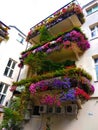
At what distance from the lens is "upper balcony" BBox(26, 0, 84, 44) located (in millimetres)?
13477

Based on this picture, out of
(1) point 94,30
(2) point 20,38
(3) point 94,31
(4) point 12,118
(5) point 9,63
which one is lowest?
(4) point 12,118

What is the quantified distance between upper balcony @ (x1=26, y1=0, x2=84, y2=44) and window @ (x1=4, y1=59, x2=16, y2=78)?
13.7 ft

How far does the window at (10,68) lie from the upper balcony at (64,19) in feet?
13.7

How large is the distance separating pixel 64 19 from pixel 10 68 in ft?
26.8

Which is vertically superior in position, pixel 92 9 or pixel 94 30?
pixel 92 9

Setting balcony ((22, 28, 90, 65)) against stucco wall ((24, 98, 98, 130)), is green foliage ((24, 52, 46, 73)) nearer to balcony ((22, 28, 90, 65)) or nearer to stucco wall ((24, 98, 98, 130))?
balcony ((22, 28, 90, 65))

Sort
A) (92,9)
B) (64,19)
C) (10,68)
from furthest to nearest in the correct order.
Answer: (10,68) → (92,9) → (64,19)

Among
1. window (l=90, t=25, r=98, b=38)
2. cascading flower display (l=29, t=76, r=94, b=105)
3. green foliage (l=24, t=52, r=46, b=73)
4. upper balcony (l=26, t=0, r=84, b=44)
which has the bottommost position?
cascading flower display (l=29, t=76, r=94, b=105)

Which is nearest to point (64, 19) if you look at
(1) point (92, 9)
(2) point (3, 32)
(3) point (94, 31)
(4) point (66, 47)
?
(1) point (92, 9)

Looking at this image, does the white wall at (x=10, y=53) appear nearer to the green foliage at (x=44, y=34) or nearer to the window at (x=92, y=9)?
the green foliage at (x=44, y=34)

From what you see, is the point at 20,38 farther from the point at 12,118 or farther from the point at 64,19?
the point at 12,118

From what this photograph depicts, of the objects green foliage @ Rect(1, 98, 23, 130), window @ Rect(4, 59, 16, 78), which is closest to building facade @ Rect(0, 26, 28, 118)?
window @ Rect(4, 59, 16, 78)

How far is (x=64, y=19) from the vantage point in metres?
13.9

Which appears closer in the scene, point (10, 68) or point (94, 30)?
point (94, 30)
